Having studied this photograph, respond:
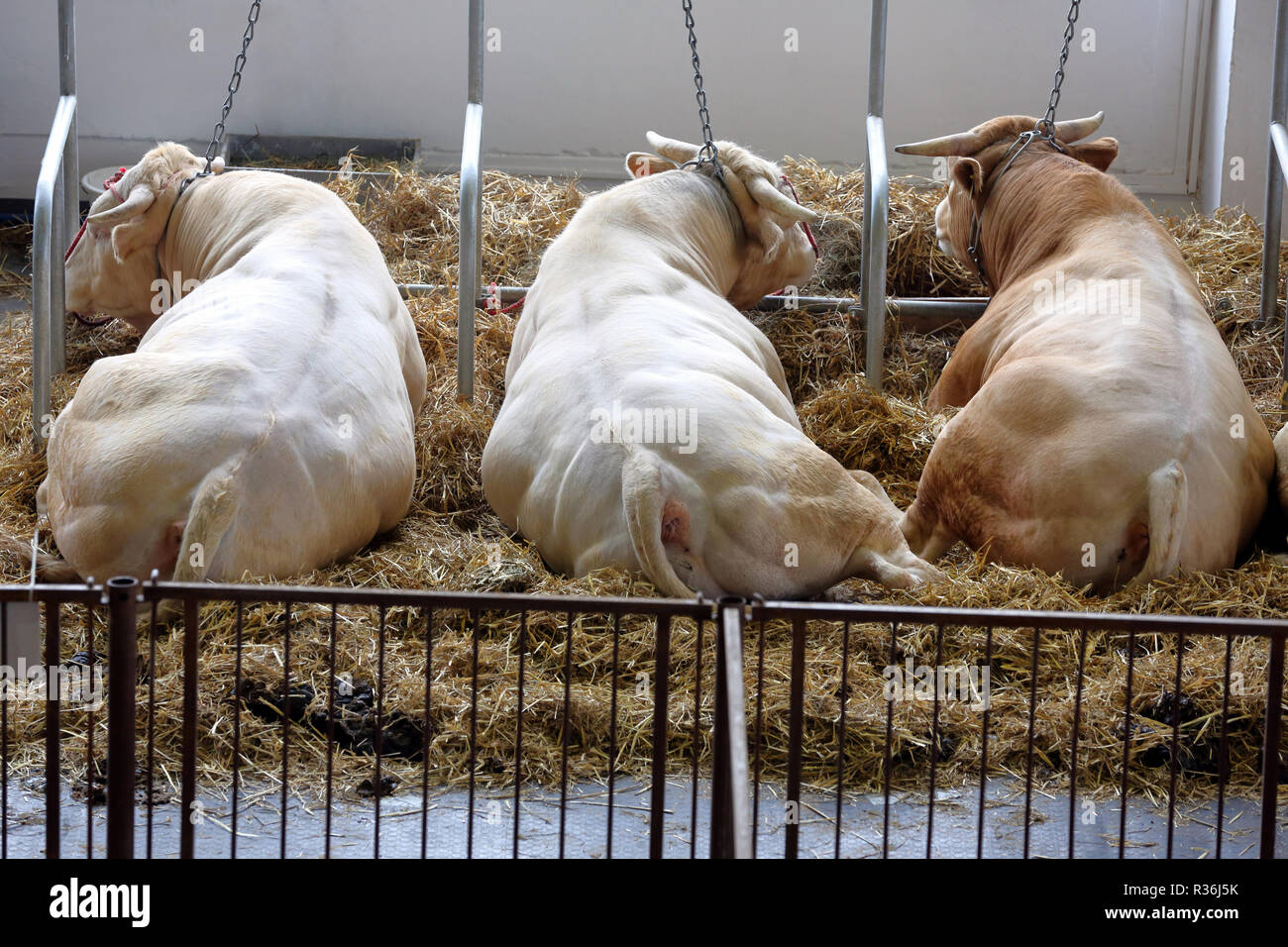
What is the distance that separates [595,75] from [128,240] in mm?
5172

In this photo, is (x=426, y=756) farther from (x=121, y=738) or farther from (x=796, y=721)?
(x=796, y=721)

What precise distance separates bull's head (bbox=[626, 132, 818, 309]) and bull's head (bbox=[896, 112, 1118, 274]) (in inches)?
23.7

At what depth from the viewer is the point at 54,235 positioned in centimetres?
601

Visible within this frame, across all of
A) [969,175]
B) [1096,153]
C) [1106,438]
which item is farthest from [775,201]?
[1106,438]

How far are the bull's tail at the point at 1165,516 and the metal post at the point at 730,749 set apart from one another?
6.76 ft

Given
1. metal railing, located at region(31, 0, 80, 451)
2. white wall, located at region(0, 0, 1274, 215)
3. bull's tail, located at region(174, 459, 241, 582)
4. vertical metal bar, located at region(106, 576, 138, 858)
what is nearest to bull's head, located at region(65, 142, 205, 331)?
metal railing, located at region(31, 0, 80, 451)

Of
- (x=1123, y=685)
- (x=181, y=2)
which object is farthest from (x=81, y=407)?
(x=181, y=2)

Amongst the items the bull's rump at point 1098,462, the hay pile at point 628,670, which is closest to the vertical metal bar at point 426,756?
the hay pile at point 628,670

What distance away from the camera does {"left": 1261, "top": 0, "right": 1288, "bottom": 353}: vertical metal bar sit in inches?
252

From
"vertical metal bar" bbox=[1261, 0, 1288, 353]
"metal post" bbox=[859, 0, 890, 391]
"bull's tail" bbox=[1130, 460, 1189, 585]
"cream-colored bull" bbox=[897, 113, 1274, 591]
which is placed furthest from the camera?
"vertical metal bar" bbox=[1261, 0, 1288, 353]

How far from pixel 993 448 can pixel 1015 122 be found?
2282 millimetres

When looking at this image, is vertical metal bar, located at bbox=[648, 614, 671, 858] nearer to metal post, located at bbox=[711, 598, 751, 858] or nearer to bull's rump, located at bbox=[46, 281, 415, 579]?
metal post, located at bbox=[711, 598, 751, 858]

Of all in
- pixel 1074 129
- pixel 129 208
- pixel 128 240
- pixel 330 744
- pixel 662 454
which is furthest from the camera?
pixel 1074 129
